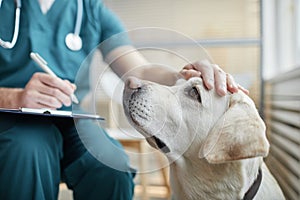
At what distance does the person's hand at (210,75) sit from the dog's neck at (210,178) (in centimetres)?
13

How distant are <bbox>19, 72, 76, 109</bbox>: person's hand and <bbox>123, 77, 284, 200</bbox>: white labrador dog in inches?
6.3

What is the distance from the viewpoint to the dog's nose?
2.08ft

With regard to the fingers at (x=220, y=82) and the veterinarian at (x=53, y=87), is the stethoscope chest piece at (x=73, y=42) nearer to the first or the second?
the veterinarian at (x=53, y=87)

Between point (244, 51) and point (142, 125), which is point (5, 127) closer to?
point (142, 125)

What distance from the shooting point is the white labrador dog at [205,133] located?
618 mm

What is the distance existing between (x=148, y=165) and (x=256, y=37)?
104 cm

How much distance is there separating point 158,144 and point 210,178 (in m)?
0.12

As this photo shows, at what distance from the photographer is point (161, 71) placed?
0.69 metres

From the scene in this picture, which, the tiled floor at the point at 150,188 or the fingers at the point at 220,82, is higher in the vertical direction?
the fingers at the point at 220,82

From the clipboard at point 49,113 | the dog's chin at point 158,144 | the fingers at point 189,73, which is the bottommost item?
the dog's chin at point 158,144

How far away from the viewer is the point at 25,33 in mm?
818

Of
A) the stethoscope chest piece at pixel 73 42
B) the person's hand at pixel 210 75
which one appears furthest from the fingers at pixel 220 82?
the stethoscope chest piece at pixel 73 42

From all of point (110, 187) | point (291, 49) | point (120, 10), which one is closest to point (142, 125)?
point (110, 187)

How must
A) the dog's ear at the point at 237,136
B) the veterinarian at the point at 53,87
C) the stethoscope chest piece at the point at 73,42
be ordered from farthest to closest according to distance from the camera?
the stethoscope chest piece at the point at 73,42 → the veterinarian at the point at 53,87 → the dog's ear at the point at 237,136
